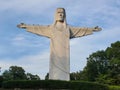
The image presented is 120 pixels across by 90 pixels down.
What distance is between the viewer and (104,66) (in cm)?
6531

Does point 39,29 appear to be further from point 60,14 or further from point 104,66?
point 104,66

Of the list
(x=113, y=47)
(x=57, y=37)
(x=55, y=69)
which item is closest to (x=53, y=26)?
(x=57, y=37)

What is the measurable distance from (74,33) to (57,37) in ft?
5.20

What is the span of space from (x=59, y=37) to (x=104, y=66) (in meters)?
33.9

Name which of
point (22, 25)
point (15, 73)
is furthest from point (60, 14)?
point (15, 73)

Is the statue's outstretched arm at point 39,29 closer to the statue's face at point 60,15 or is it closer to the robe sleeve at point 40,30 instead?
the robe sleeve at point 40,30

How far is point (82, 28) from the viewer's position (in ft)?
109

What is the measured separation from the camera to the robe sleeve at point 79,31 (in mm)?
32906

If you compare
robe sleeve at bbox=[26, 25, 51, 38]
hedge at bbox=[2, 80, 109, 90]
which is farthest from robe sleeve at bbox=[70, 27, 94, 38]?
hedge at bbox=[2, 80, 109, 90]

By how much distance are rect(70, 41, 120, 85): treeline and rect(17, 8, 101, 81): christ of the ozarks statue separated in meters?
27.0

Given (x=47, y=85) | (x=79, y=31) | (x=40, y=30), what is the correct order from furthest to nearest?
(x=79, y=31) < (x=40, y=30) < (x=47, y=85)

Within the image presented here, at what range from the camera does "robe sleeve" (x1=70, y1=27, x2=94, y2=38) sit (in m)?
32.9

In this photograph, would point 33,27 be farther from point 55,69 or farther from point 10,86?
point 10,86

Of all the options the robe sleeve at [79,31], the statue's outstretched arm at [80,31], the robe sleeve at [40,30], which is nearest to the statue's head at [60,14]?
the robe sleeve at [40,30]
